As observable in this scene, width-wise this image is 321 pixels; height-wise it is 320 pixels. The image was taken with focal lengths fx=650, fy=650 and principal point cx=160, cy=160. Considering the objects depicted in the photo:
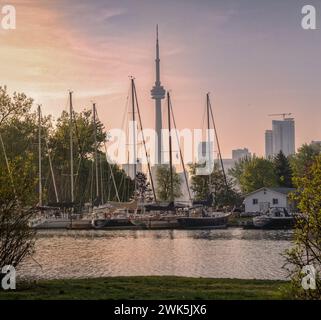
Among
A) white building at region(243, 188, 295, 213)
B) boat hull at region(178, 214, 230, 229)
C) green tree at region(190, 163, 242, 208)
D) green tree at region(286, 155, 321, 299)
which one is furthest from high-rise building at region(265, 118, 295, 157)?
green tree at region(286, 155, 321, 299)

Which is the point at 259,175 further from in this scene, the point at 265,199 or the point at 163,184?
the point at 163,184

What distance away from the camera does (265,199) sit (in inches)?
3359

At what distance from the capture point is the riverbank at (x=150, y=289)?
56.2 feet

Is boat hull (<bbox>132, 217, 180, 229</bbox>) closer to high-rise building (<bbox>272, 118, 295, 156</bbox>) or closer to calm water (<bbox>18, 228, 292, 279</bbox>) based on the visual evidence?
calm water (<bbox>18, 228, 292, 279</bbox>)

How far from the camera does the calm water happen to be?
3084 cm

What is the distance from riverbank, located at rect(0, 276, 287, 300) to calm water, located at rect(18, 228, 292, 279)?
625 centimetres

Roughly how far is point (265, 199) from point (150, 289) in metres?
67.2

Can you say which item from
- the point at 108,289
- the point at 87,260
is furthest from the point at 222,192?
the point at 108,289

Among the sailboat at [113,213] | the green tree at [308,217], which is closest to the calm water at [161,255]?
the sailboat at [113,213]

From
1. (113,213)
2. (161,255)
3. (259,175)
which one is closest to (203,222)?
(113,213)

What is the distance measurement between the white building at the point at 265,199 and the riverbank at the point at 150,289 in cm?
6127

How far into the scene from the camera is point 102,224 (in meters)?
71.4

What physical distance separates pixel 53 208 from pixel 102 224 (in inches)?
226
